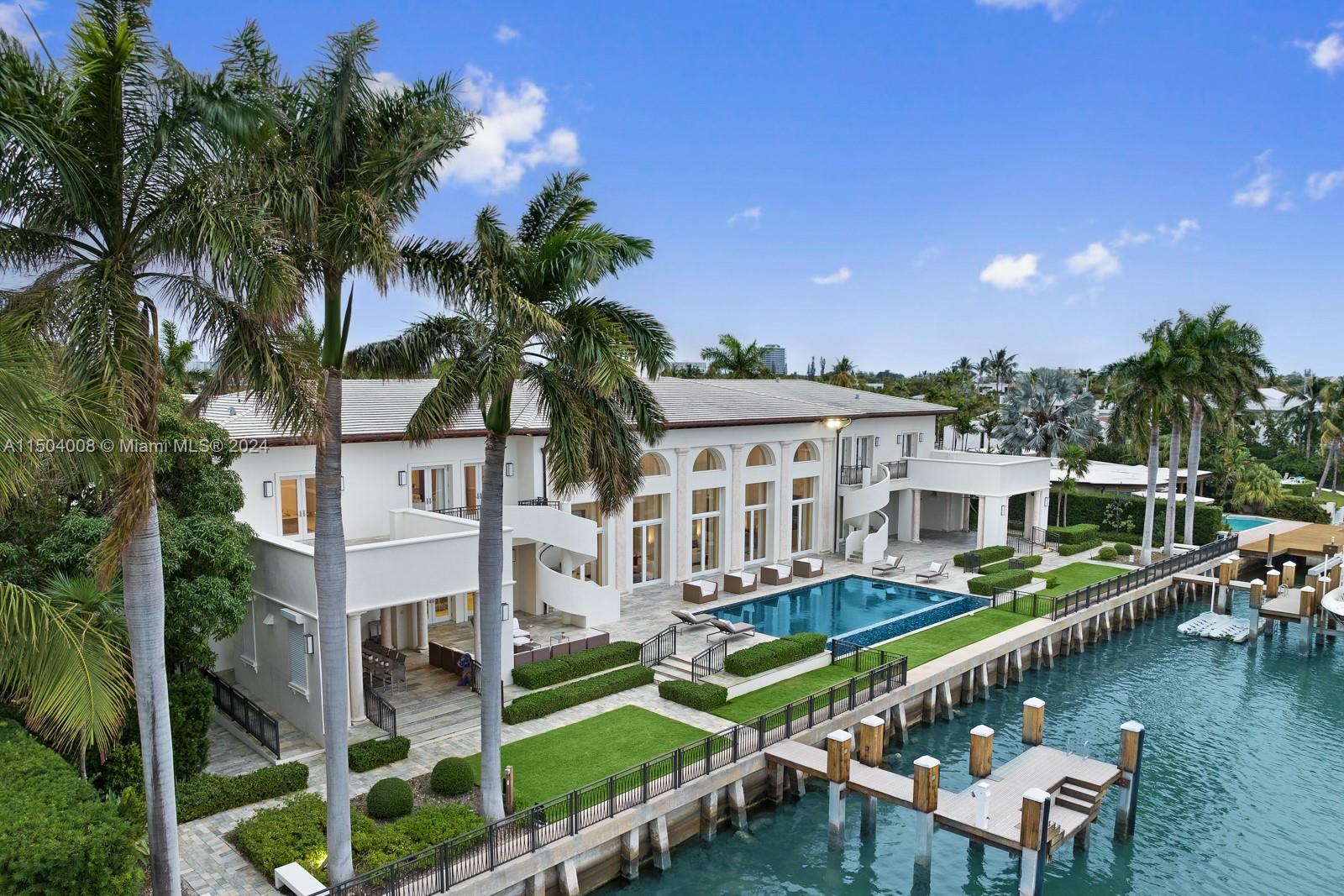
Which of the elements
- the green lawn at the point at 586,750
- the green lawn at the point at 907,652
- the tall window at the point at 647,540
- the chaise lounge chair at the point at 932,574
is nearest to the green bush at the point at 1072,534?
the chaise lounge chair at the point at 932,574

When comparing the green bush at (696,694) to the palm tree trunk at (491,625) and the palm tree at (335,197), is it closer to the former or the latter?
the palm tree trunk at (491,625)

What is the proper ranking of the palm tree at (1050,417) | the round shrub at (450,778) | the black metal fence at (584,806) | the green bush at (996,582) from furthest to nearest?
1. the palm tree at (1050,417)
2. the green bush at (996,582)
3. the round shrub at (450,778)
4. the black metal fence at (584,806)

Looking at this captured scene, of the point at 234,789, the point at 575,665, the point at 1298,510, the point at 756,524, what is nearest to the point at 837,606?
the point at 756,524

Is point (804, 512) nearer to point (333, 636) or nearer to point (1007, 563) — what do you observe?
point (1007, 563)

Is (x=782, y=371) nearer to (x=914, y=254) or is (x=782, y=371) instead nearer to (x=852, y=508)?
(x=914, y=254)

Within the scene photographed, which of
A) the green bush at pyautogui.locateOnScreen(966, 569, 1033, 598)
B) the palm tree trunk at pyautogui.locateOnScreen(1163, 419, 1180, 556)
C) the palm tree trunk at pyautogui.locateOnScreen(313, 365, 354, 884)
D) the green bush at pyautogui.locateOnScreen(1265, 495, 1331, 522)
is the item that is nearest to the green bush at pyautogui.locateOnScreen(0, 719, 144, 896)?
the palm tree trunk at pyautogui.locateOnScreen(313, 365, 354, 884)

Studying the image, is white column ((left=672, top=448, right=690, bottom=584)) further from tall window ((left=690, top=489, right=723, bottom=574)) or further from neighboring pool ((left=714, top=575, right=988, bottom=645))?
neighboring pool ((left=714, top=575, right=988, bottom=645))
